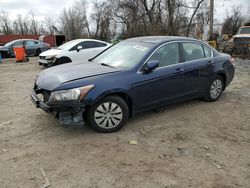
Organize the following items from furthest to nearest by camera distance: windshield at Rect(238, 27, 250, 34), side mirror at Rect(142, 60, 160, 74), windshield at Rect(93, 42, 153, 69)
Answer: windshield at Rect(238, 27, 250, 34), windshield at Rect(93, 42, 153, 69), side mirror at Rect(142, 60, 160, 74)

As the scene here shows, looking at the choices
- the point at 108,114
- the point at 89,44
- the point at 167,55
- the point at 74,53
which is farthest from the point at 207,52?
the point at 89,44

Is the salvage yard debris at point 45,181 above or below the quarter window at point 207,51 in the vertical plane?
below

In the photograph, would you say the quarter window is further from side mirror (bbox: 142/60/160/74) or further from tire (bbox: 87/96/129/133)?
tire (bbox: 87/96/129/133)

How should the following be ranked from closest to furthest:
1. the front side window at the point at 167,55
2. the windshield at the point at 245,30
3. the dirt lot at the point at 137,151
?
1. the dirt lot at the point at 137,151
2. the front side window at the point at 167,55
3. the windshield at the point at 245,30

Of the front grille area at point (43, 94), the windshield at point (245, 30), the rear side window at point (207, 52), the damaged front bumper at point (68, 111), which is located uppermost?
the rear side window at point (207, 52)

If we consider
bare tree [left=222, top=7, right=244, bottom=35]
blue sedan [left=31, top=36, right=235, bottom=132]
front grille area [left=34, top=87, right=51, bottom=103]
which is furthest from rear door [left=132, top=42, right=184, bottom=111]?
bare tree [left=222, top=7, right=244, bottom=35]

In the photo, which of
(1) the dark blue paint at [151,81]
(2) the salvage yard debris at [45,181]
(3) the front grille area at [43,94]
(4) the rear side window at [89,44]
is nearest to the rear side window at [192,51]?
(1) the dark blue paint at [151,81]

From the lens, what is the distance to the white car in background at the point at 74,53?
10797 millimetres

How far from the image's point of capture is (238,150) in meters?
4.06

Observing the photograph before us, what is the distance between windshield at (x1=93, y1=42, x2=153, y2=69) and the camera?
197 inches

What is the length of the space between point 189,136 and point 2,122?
3462mm

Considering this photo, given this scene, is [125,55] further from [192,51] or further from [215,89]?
[215,89]

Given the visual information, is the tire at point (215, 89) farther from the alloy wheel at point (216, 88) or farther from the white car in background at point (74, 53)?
the white car in background at point (74, 53)

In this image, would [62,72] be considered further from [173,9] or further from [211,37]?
[173,9]
